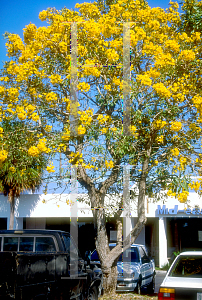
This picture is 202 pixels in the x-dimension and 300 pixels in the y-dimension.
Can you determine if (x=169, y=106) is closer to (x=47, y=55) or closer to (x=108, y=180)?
(x=108, y=180)

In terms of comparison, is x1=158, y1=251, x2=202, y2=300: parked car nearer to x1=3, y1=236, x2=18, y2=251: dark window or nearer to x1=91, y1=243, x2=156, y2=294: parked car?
x1=3, y1=236, x2=18, y2=251: dark window

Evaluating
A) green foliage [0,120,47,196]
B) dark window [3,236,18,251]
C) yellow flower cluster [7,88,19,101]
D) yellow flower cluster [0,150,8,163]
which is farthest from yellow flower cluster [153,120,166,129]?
dark window [3,236,18,251]

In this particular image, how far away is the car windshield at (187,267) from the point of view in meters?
6.05

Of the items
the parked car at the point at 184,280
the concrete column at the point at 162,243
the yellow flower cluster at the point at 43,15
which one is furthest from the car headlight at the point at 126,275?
the concrete column at the point at 162,243

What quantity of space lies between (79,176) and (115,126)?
5.98ft

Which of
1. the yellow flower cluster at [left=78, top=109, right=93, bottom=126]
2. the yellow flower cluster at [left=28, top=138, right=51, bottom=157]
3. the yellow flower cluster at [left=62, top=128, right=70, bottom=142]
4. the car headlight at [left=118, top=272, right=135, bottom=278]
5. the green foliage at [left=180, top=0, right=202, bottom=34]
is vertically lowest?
the car headlight at [left=118, top=272, right=135, bottom=278]

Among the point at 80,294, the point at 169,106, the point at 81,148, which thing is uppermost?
the point at 169,106

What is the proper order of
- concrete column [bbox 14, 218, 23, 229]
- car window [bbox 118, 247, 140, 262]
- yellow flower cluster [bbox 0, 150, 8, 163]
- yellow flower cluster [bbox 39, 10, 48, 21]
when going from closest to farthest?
yellow flower cluster [bbox 0, 150, 8, 163] < yellow flower cluster [bbox 39, 10, 48, 21] < car window [bbox 118, 247, 140, 262] < concrete column [bbox 14, 218, 23, 229]

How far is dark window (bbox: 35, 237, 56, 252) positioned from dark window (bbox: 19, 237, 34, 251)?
97 mm

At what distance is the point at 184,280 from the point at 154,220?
1832cm

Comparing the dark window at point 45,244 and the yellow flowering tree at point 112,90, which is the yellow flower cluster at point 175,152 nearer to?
the yellow flowering tree at point 112,90

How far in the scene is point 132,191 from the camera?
11.1m

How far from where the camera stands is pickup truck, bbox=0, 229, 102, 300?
14.1 ft

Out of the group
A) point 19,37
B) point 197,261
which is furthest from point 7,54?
point 197,261
